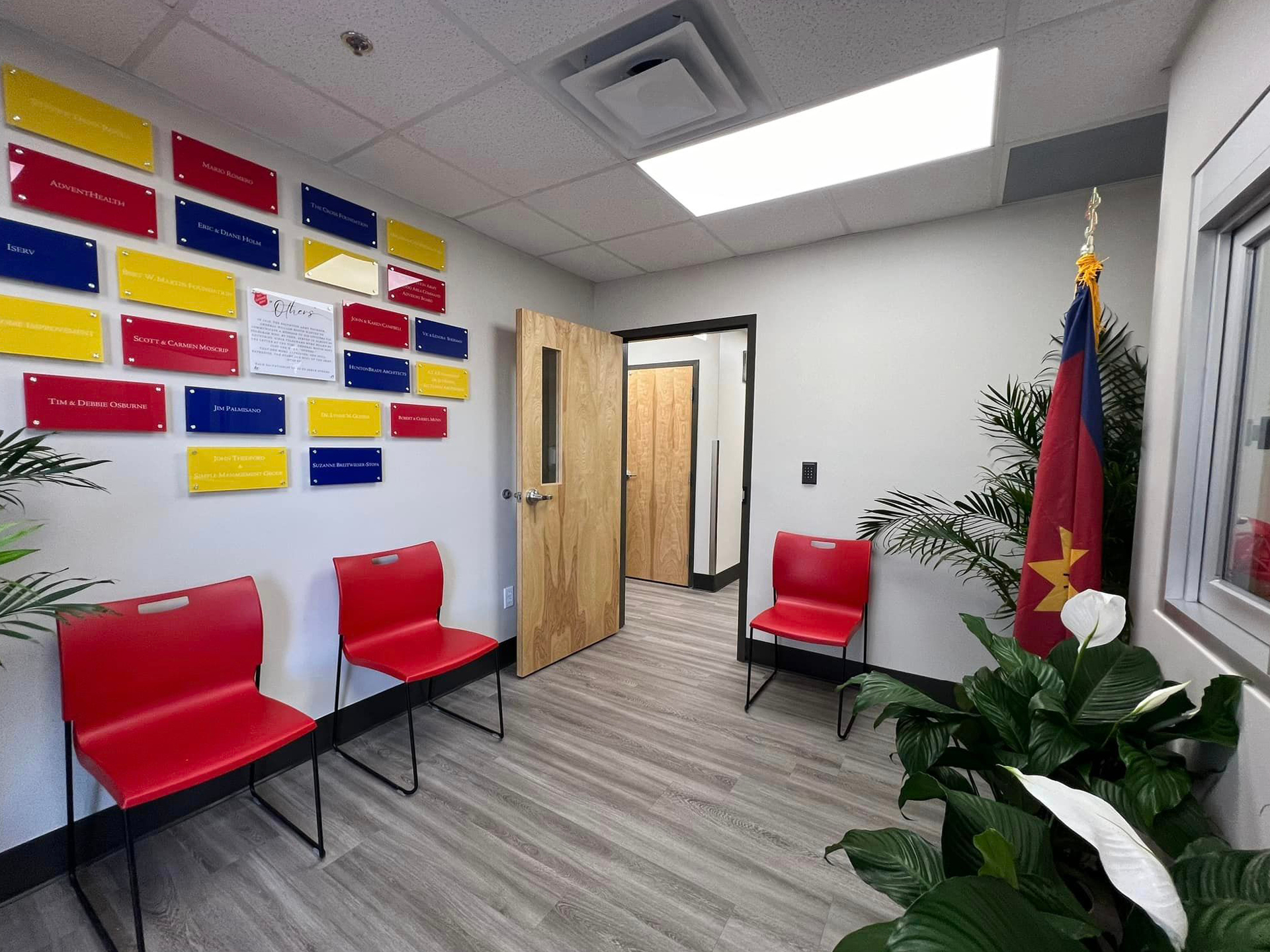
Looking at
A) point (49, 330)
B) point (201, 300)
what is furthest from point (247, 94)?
point (49, 330)

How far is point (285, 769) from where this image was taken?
2082 mm

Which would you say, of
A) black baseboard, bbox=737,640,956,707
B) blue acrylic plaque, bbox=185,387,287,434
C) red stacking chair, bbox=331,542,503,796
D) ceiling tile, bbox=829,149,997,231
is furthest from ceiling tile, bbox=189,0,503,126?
black baseboard, bbox=737,640,956,707

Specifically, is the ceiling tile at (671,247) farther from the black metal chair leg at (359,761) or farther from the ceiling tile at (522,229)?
the black metal chair leg at (359,761)

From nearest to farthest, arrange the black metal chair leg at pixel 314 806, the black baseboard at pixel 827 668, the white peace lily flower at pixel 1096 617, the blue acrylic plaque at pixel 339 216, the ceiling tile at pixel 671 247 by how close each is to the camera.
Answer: the white peace lily flower at pixel 1096 617 < the black metal chair leg at pixel 314 806 < the blue acrylic plaque at pixel 339 216 < the black baseboard at pixel 827 668 < the ceiling tile at pixel 671 247

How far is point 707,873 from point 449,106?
2.58m

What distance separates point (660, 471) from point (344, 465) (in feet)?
9.61

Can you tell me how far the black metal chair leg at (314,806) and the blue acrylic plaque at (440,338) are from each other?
1.67 m

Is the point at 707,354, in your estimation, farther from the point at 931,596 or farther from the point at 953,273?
the point at 931,596

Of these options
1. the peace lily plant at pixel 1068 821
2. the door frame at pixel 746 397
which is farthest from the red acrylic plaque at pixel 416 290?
the peace lily plant at pixel 1068 821

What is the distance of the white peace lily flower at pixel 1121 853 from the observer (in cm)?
51

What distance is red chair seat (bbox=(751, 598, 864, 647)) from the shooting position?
2.36 metres

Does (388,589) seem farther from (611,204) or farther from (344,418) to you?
(611,204)

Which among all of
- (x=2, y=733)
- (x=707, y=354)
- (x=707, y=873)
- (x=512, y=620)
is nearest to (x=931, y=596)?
(x=707, y=873)

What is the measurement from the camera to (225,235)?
183 cm
